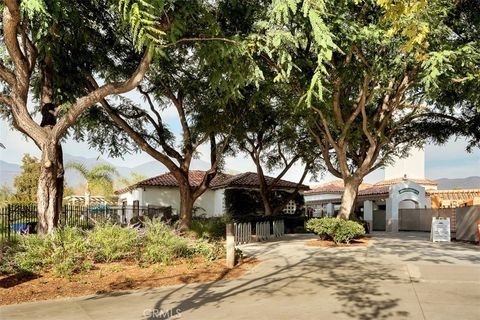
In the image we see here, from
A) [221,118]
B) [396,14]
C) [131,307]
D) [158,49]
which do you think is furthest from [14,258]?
[221,118]

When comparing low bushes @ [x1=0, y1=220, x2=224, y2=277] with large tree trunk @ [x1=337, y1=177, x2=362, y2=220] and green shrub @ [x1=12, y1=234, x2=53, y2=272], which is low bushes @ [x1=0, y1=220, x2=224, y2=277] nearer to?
green shrub @ [x1=12, y1=234, x2=53, y2=272]

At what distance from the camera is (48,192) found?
12.0m

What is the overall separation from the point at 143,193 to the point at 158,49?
2469 cm

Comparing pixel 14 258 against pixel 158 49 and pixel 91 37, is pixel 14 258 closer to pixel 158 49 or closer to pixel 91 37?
pixel 158 49

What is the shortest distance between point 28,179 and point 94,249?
32673 millimetres

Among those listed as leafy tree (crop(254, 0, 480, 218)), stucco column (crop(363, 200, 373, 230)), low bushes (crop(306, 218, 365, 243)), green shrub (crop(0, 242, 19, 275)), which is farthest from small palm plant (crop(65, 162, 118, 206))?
green shrub (crop(0, 242, 19, 275))

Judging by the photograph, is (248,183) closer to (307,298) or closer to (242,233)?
(242,233)

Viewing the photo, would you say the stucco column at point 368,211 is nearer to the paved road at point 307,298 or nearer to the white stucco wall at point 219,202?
the white stucco wall at point 219,202

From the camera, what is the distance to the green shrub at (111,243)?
35.8 feet

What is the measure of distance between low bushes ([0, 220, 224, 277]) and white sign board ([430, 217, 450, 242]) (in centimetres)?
1315

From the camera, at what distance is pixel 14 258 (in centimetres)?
981

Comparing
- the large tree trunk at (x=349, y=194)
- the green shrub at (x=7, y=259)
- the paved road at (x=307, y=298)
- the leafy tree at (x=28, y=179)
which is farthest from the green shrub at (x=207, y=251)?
the leafy tree at (x=28, y=179)

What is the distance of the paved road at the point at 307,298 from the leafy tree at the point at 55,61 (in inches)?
197

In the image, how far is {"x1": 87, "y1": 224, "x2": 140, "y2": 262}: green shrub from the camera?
35.8 feet
